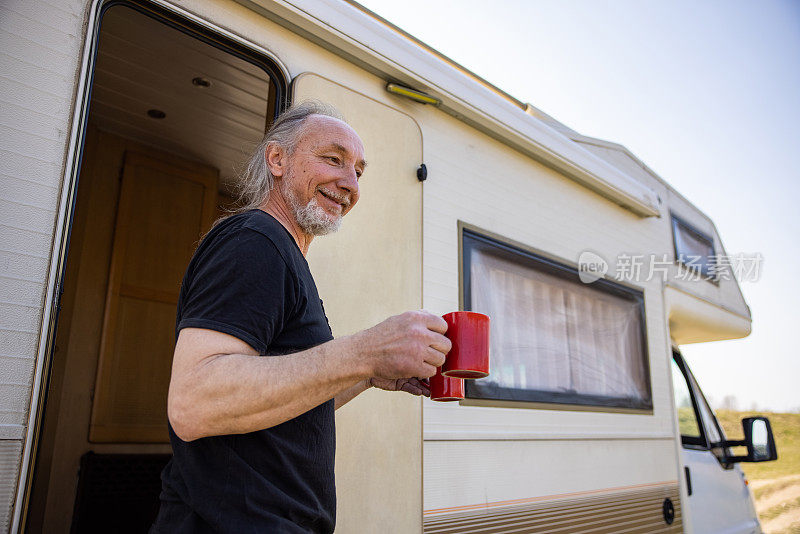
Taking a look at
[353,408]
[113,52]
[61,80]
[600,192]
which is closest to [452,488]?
[353,408]

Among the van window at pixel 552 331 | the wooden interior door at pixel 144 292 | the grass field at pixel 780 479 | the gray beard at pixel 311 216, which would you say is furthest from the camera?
the grass field at pixel 780 479

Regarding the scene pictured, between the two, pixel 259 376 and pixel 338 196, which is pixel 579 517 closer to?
pixel 338 196

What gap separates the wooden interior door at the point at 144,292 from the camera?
128 inches

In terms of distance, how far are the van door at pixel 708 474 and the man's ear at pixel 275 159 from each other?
3250 millimetres

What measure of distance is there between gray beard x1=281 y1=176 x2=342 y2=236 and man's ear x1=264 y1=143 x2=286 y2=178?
7 centimetres

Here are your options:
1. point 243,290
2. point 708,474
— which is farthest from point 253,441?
point 708,474

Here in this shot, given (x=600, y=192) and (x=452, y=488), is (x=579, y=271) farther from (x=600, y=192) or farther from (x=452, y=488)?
(x=452, y=488)

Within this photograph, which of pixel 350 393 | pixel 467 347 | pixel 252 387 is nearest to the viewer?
pixel 252 387

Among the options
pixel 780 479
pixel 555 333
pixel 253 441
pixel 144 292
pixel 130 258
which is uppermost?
pixel 130 258

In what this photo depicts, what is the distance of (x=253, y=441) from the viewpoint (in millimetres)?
1187

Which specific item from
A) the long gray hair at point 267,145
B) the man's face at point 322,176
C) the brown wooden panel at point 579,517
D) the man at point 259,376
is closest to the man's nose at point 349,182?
the man's face at point 322,176

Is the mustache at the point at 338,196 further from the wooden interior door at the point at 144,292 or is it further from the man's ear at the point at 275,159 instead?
the wooden interior door at the point at 144,292

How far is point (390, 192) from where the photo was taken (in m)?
2.30

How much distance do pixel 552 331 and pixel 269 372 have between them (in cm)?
220
